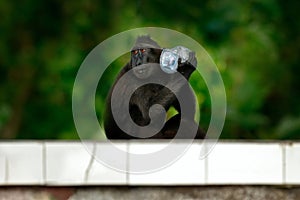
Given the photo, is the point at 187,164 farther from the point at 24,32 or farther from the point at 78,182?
the point at 24,32

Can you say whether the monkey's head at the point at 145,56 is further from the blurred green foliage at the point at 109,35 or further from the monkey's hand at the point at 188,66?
the blurred green foliage at the point at 109,35

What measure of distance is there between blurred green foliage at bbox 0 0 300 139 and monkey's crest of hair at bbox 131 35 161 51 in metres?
4.45

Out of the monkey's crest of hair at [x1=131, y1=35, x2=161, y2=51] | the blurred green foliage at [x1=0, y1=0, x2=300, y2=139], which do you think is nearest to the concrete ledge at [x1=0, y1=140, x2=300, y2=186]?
the monkey's crest of hair at [x1=131, y1=35, x2=161, y2=51]

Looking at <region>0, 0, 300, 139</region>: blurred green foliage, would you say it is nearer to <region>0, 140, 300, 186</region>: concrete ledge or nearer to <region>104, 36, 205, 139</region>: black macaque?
<region>104, 36, 205, 139</region>: black macaque

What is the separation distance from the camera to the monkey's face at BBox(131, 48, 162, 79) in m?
3.99

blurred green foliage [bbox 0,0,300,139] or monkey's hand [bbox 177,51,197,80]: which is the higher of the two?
blurred green foliage [bbox 0,0,300,139]

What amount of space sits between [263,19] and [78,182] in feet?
22.3

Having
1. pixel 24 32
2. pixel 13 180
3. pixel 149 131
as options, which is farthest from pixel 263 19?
pixel 13 180

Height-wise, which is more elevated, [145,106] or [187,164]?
[145,106]

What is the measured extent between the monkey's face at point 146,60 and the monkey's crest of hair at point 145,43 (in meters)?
0.02

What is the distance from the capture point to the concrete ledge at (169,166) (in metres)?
3.55

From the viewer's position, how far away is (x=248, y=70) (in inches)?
374

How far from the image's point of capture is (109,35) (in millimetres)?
10305

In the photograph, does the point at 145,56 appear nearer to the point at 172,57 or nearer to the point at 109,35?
the point at 172,57
